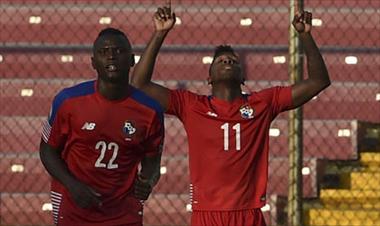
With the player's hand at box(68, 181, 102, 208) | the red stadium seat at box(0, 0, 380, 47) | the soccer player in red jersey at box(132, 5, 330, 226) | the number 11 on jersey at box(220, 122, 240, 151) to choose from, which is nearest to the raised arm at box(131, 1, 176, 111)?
the soccer player in red jersey at box(132, 5, 330, 226)

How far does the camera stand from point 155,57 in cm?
622

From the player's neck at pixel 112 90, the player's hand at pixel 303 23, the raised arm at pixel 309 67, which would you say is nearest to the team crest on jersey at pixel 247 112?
the raised arm at pixel 309 67

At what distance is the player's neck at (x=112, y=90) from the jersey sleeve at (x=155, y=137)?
0.73 feet

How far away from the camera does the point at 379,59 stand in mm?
10898

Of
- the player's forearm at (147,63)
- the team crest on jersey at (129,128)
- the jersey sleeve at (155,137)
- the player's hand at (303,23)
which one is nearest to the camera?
the team crest on jersey at (129,128)

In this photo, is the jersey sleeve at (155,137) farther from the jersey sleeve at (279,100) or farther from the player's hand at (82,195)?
the jersey sleeve at (279,100)

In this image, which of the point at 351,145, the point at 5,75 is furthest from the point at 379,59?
the point at 5,75

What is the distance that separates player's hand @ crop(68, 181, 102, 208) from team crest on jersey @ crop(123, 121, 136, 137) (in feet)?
1.12

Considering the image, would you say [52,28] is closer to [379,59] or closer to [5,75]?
[5,75]

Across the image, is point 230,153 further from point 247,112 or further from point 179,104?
point 179,104

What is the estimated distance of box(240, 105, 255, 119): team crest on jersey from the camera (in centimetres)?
610

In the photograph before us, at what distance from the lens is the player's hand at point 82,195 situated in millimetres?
4887

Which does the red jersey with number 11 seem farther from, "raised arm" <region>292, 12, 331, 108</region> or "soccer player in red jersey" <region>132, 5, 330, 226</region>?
"raised arm" <region>292, 12, 331, 108</region>

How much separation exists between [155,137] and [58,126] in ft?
1.55
